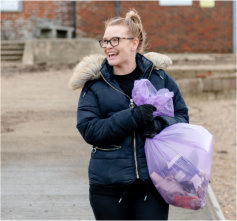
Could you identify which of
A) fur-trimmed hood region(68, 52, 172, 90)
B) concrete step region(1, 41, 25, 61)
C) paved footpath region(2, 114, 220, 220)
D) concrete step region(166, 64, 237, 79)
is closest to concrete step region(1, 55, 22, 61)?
concrete step region(1, 41, 25, 61)

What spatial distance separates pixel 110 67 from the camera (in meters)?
2.78

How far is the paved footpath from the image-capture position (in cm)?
445

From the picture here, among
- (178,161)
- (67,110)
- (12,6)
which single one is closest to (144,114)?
(178,161)

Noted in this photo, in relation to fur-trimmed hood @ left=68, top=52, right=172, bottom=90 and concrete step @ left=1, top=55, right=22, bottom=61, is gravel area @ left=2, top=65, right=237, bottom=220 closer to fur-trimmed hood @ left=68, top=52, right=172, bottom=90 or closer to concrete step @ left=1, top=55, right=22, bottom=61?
concrete step @ left=1, top=55, right=22, bottom=61

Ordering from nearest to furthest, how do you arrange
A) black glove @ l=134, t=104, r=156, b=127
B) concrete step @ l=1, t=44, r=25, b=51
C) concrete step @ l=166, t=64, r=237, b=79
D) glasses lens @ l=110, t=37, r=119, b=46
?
black glove @ l=134, t=104, r=156, b=127, glasses lens @ l=110, t=37, r=119, b=46, concrete step @ l=166, t=64, r=237, b=79, concrete step @ l=1, t=44, r=25, b=51

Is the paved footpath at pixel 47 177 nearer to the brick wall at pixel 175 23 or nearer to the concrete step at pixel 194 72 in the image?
the concrete step at pixel 194 72

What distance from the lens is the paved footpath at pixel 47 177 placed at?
4453 millimetres

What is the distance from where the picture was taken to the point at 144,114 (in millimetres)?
2564

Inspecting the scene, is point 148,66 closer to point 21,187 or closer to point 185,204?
point 185,204

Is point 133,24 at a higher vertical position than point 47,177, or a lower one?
higher

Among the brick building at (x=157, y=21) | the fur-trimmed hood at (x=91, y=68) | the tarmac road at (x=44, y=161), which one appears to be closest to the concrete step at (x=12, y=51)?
the brick building at (x=157, y=21)

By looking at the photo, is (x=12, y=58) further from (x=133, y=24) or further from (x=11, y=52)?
(x=133, y=24)

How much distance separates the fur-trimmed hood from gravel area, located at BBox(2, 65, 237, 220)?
107 inches

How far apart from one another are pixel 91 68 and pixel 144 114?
1.35ft
